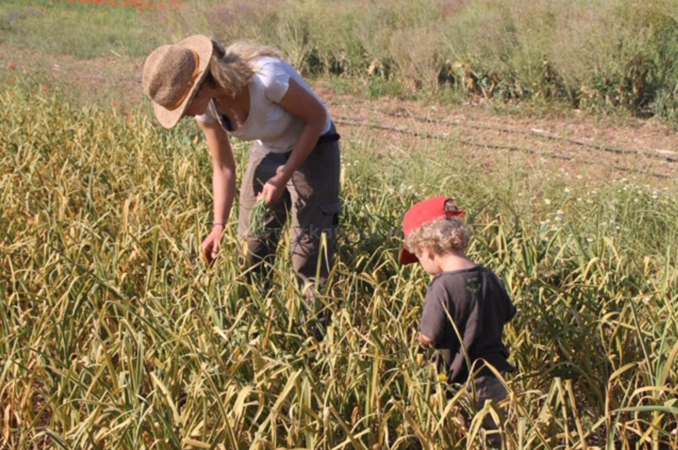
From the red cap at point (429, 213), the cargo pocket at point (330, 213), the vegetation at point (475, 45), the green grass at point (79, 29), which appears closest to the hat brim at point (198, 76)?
the cargo pocket at point (330, 213)

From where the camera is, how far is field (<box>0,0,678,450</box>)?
7.00 ft

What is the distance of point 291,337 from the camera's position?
2572 mm

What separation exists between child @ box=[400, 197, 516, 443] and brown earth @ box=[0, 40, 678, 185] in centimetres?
274

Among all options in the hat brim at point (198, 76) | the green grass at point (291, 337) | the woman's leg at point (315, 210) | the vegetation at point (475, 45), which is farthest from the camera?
the vegetation at point (475, 45)

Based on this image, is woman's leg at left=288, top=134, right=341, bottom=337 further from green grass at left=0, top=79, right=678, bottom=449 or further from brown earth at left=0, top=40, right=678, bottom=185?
brown earth at left=0, top=40, right=678, bottom=185

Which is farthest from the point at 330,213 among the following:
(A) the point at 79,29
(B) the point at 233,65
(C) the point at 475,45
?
(A) the point at 79,29

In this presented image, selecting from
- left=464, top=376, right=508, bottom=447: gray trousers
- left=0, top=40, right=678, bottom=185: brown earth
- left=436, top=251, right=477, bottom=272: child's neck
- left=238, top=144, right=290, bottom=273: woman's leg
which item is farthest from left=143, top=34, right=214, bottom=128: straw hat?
left=0, top=40, right=678, bottom=185: brown earth

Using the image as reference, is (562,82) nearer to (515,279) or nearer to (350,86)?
(350,86)

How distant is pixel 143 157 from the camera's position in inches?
173

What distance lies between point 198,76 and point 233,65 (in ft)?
0.41

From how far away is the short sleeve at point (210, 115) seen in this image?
274 cm

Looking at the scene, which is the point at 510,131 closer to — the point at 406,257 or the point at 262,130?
the point at 262,130

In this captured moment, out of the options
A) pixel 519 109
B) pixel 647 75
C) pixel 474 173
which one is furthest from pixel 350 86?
pixel 474 173

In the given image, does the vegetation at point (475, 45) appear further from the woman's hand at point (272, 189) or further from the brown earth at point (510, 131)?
the woman's hand at point (272, 189)
